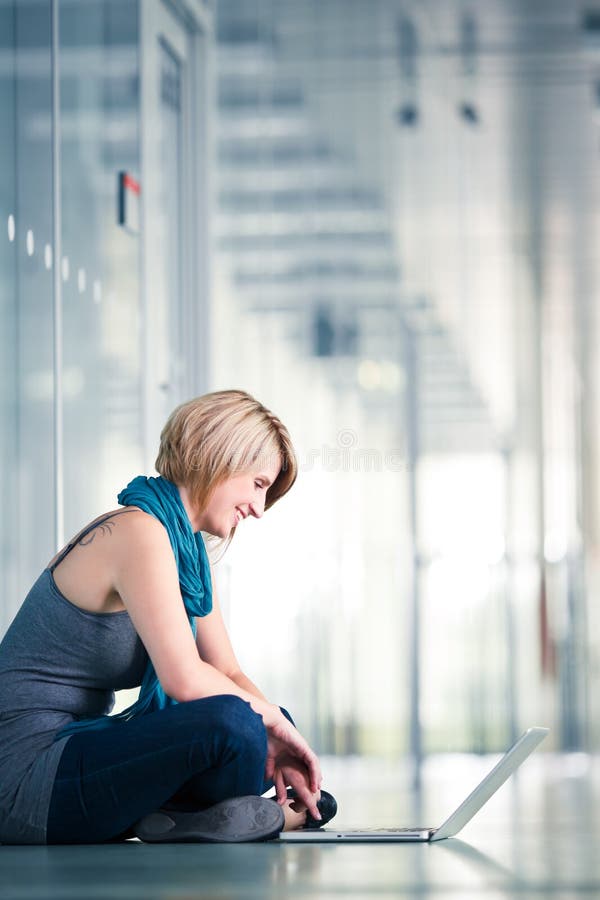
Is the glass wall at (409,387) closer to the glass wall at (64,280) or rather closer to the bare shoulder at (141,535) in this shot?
the glass wall at (64,280)

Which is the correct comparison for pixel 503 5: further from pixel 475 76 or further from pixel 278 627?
pixel 278 627

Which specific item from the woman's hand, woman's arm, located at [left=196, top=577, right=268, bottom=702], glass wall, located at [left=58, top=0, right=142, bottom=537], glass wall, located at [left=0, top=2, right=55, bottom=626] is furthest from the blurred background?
the woman's hand

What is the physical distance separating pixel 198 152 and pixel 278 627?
1.70m

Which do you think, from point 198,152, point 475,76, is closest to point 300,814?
point 198,152

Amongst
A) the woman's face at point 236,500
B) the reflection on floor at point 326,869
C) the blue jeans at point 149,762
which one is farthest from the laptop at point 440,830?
the woman's face at point 236,500

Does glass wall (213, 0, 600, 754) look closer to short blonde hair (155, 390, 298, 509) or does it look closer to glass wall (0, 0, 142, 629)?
glass wall (0, 0, 142, 629)

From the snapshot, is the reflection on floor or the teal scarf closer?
the reflection on floor

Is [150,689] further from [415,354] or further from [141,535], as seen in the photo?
[415,354]

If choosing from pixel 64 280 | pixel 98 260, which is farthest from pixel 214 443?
pixel 98 260

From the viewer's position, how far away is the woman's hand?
190cm

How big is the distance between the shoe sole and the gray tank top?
157 millimetres

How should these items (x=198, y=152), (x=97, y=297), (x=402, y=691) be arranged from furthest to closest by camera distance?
(x=402, y=691) → (x=198, y=152) → (x=97, y=297)

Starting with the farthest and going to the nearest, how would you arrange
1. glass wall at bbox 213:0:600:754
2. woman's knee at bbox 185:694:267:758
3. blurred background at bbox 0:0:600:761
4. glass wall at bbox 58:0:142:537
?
1. glass wall at bbox 213:0:600:754
2. blurred background at bbox 0:0:600:761
3. glass wall at bbox 58:0:142:537
4. woman's knee at bbox 185:694:267:758

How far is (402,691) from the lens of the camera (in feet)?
15.4
